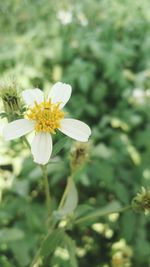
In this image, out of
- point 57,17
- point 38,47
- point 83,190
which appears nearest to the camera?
point 83,190

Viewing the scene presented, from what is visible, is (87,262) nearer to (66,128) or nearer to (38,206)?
(38,206)

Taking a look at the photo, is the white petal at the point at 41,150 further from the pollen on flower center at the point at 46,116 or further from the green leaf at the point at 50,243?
the green leaf at the point at 50,243

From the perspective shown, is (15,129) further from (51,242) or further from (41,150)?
(51,242)

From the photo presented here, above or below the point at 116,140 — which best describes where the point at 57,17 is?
above

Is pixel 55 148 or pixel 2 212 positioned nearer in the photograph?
pixel 55 148

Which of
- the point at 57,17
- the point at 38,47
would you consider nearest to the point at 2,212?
the point at 38,47

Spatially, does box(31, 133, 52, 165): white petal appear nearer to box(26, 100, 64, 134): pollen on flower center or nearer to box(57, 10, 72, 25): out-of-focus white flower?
box(26, 100, 64, 134): pollen on flower center

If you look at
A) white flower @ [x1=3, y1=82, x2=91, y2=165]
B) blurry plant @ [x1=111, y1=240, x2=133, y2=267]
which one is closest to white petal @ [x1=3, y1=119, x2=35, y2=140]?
white flower @ [x1=3, y1=82, x2=91, y2=165]

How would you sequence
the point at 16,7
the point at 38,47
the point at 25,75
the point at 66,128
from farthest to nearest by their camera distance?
the point at 16,7 → the point at 38,47 → the point at 25,75 → the point at 66,128
